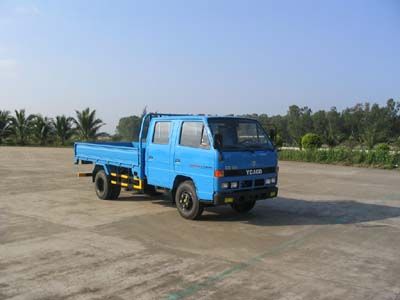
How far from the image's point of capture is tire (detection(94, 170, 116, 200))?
12025 mm

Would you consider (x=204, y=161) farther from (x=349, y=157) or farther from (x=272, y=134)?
(x=349, y=157)

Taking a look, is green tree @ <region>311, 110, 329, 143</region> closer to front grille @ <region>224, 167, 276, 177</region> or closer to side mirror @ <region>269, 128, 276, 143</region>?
side mirror @ <region>269, 128, 276, 143</region>

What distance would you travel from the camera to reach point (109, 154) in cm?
1189

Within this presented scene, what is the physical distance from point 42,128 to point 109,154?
32713mm

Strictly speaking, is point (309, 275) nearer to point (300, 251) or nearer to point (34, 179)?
point (300, 251)

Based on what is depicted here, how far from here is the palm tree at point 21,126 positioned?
4250 centimetres

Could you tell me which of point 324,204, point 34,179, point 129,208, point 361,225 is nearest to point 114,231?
point 129,208

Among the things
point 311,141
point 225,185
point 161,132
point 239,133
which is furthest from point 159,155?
point 311,141

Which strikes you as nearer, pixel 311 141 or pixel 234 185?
pixel 234 185

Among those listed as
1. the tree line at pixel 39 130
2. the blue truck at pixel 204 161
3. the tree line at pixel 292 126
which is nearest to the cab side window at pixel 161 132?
the blue truck at pixel 204 161

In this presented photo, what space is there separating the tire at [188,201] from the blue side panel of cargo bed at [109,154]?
173cm

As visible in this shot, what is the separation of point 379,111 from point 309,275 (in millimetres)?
56719

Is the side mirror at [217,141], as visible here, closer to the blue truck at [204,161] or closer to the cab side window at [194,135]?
the blue truck at [204,161]

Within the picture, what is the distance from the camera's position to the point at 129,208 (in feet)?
35.7
